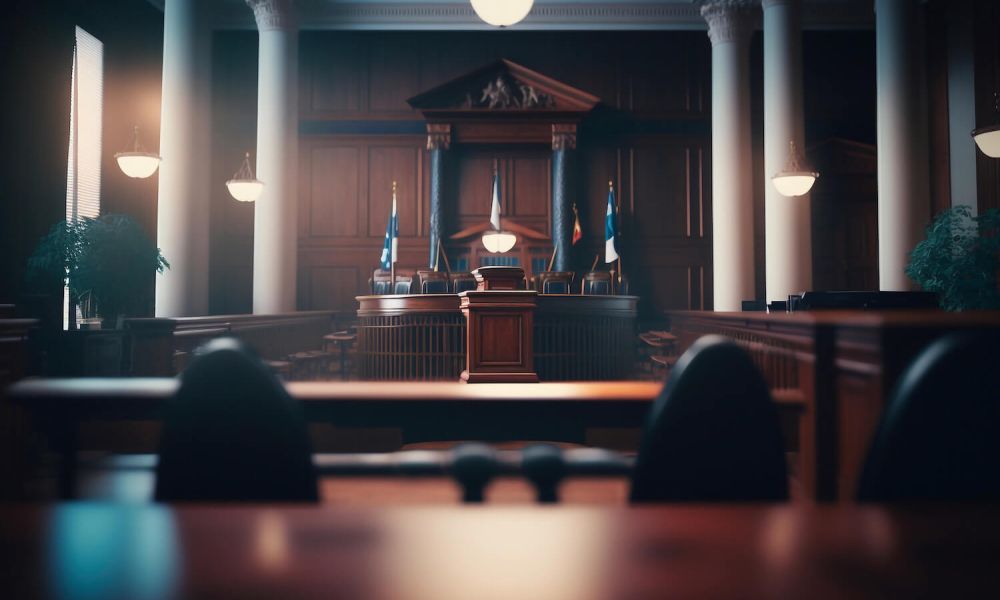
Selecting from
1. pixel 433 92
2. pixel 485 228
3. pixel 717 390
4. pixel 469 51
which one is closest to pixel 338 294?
pixel 485 228

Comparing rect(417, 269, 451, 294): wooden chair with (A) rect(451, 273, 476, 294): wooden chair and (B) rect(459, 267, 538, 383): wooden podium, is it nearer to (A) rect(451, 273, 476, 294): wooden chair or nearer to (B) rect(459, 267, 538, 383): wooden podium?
(A) rect(451, 273, 476, 294): wooden chair

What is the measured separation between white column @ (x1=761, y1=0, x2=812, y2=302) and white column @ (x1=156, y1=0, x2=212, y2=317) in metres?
7.88

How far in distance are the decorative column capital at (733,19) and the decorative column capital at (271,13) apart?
657 cm

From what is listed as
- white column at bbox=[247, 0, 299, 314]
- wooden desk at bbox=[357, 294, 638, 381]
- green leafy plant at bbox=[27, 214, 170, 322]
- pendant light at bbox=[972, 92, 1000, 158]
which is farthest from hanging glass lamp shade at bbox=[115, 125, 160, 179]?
pendant light at bbox=[972, 92, 1000, 158]

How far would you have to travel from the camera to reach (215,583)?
707 millimetres

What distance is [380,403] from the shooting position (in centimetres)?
210

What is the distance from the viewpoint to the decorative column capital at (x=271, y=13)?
1050cm

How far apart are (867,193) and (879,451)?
12.0 metres

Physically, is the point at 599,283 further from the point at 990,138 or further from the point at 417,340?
the point at 990,138

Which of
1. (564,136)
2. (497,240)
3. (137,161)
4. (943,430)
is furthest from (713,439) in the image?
(564,136)

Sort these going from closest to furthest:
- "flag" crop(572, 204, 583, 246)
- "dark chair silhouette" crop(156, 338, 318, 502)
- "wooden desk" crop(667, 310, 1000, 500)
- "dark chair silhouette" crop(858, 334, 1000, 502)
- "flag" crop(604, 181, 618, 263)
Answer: "dark chair silhouette" crop(858, 334, 1000, 502) < "dark chair silhouette" crop(156, 338, 318, 502) < "wooden desk" crop(667, 310, 1000, 500) < "flag" crop(604, 181, 618, 263) < "flag" crop(572, 204, 583, 246)

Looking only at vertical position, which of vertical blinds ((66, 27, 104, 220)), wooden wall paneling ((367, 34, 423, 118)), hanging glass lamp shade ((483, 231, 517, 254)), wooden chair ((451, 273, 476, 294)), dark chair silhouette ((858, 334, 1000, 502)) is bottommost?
dark chair silhouette ((858, 334, 1000, 502))

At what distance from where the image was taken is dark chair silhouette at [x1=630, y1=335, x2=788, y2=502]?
1188mm

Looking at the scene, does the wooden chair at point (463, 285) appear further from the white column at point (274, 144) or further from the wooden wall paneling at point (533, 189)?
the white column at point (274, 144)
